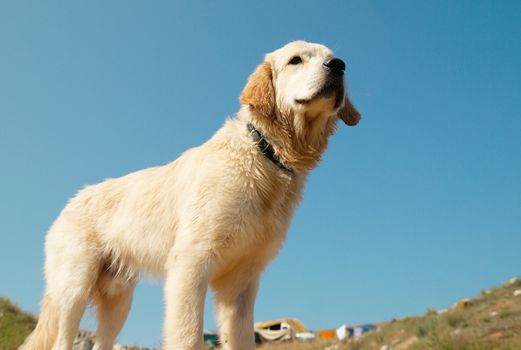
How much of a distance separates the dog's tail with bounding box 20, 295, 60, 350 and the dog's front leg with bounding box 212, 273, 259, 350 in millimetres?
1980

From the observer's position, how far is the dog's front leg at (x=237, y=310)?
4527mm

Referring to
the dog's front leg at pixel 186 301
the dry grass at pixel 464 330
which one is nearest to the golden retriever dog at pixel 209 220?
the dog's front leg at pixel 186 301

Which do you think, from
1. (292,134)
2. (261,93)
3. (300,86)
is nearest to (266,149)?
(292,134)

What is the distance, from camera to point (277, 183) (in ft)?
14.5

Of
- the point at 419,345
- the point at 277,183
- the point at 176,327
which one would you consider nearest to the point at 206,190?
the point at 277,183

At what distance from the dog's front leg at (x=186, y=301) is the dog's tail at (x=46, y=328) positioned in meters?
2.04

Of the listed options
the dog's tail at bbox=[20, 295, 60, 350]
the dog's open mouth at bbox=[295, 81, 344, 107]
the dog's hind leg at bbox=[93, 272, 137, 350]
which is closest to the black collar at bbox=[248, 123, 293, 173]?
the dog's open mouth at bbox=[295, 81, 344, 107]

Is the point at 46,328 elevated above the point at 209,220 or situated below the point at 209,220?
below

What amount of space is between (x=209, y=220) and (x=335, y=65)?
69.9 inches

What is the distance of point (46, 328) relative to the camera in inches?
218

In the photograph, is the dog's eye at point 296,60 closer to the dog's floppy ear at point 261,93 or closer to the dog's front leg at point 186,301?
the dog's floppy ear at point 261,93

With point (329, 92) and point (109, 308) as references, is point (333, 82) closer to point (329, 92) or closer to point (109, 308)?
point (329, 92)

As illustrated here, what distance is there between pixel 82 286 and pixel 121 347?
6.14 metres

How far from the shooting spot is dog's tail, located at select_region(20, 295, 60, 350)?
5.46m
